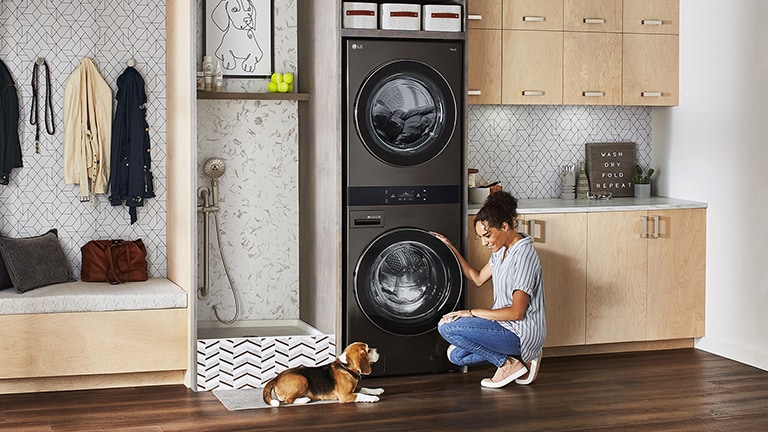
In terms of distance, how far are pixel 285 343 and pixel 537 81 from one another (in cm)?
203

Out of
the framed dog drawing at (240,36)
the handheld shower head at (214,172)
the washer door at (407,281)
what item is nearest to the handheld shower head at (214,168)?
the handheld shower head at (214,172)

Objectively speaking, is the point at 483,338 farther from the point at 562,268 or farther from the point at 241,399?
the point at 241,399

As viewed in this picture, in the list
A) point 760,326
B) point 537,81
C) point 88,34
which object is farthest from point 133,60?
point 760,326

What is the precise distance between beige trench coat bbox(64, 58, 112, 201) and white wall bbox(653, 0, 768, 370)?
328 centimetres

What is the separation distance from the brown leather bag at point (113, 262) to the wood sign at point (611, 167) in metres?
2.67

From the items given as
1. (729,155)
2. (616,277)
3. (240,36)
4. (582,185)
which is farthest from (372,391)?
(729,155)

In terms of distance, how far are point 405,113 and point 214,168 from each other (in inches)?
41.0

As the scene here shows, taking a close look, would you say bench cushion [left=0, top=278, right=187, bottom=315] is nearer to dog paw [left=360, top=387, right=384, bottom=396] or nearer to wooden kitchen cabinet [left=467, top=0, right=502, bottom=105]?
dog paw [left=360, top=387, right=384, bottom=396]

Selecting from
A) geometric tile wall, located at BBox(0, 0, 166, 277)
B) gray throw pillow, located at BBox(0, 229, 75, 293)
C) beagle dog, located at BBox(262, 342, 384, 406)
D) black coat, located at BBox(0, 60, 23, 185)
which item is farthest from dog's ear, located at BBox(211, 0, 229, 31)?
beagle dog, located at BBox(262, 342, 384, 406)

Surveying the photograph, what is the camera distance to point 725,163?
18.0ft

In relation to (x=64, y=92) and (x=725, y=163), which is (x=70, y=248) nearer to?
(x=64, y=92)

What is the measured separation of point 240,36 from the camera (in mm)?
5234

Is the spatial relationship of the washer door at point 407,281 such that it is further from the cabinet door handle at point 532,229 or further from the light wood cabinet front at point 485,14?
the light wood cabinet front at point 485,14

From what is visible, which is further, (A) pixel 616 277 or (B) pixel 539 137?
(B) pixel 539 137
